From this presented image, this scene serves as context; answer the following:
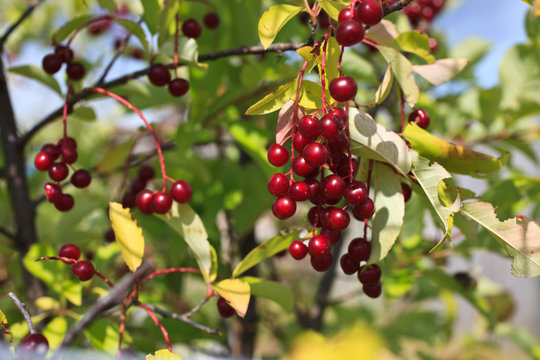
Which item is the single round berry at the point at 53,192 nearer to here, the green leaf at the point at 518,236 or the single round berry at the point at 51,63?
the single round berry at the point at 51,63

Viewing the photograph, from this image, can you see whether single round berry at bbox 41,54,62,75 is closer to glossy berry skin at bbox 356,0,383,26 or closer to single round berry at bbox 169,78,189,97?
single round berry at bbox 169,78,189,97

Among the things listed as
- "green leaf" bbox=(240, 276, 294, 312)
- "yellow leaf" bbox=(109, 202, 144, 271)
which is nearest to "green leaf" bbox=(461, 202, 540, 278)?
"green leaf" bbox=(240, 276, 294, 312)

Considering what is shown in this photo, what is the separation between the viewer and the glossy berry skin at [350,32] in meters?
0.44

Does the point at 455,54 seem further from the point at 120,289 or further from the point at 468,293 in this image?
the point at 120,289

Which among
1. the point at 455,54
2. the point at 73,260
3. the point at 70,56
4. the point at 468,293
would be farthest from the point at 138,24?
the point at 455,54

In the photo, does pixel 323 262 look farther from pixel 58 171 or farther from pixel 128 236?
pixel 58 171

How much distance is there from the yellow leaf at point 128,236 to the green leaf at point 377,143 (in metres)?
0.29

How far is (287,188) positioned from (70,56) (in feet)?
1.43

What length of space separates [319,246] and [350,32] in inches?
8.6

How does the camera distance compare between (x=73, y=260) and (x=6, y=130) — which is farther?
(x=6, y=130)

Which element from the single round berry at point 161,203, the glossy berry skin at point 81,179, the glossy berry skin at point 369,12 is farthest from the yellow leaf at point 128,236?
the glossy berry skin at point 369,12

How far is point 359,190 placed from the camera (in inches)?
19.0

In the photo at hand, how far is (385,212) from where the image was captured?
521 mm

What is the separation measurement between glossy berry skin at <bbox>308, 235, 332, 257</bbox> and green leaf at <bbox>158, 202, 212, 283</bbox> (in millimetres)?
172
